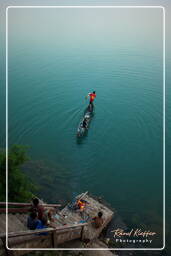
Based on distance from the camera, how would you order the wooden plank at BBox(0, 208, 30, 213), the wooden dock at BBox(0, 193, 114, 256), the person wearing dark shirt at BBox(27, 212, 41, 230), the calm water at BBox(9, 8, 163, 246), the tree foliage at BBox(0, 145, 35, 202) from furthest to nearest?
1. the calm water at BBox(9, 8, 163, 246)
2. the tree foliage at BBox(0, 145, 35, 202)
3. the wooden plank at BBox(0, 208, 30, 213)
4. the person wearing dark shirt at BBox(27, 212, 41, 230)
5. the wooden dock at BBox(0, 193, 114, 256)

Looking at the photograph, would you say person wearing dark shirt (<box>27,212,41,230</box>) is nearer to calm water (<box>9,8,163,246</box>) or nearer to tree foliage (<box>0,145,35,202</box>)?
tree foliage (<box>0,145,35,202</box>)

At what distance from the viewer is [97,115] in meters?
21.3

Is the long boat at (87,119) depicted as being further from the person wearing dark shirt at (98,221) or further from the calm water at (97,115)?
the person wearing dark shirt at (98,221)

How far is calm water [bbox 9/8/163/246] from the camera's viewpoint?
1582 cm

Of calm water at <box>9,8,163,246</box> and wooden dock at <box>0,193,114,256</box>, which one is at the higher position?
calm water at <box>9,8,163,246</box>

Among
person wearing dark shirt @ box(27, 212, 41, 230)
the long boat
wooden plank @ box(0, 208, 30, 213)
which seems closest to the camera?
person wearing dark shirt @ box(27, 212, 41, 230)

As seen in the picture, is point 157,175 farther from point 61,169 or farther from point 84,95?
point 84,95

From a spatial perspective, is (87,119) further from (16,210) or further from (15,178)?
(16,210)

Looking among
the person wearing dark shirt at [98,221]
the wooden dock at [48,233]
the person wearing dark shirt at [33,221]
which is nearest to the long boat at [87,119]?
the wooden dock at [48,233]

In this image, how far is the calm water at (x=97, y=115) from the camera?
15.8m

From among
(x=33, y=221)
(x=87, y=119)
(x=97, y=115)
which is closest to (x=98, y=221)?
(x=33, y=221)

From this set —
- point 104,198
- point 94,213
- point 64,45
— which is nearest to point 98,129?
point 104,198

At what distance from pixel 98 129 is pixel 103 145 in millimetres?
1767

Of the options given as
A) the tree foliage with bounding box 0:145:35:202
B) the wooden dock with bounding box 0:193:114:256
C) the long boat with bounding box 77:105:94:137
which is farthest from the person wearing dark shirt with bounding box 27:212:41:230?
the long boat with bounding box 77:105:94:137
